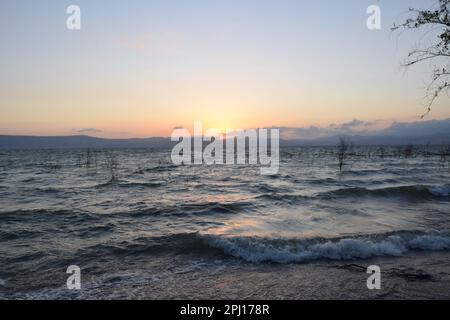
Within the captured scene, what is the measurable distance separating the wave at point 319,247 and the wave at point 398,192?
1165 centimetres

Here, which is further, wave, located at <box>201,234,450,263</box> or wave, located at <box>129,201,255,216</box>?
wave, located at <box>129,201,255,216</box>

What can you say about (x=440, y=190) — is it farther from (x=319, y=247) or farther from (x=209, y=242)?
(x=209, y=242)

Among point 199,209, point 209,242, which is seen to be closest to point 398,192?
point 199,209

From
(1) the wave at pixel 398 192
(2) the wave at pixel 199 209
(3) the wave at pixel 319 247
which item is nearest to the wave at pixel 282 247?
(3) the wave at pixel 319 247

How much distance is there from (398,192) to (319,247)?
1793 cm

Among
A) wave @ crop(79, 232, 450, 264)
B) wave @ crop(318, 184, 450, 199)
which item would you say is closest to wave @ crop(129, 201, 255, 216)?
wave @ crop(79, 232, 450, 264)

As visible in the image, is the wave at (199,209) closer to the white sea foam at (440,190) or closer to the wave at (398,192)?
the wave at (398,192)

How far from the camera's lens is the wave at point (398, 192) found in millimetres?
24827

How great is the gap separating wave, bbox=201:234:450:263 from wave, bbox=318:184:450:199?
11.7 metres

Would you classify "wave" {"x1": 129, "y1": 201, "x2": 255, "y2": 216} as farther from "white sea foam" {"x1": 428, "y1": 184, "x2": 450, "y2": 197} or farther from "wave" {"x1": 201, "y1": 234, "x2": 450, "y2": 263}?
"white sea foam" {"x1": 428, "y1": 184, "x2": 450, "y2": 197}

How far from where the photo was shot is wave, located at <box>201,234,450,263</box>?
10.8 meters

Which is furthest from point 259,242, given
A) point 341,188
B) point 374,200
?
point 341,188

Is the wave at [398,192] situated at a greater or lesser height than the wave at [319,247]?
lesser
